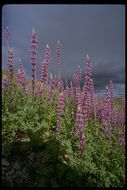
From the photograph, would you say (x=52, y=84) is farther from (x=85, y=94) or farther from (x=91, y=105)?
(x=85, y=94)

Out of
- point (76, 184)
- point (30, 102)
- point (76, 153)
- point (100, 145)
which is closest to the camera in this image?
point (76, 184)

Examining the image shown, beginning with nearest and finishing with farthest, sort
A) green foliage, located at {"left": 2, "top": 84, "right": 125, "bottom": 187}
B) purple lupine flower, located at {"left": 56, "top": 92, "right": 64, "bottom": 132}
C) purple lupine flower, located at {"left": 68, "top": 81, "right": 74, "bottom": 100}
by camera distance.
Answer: green foliage, located at {"left": 2, "top": 84, "right": 125, "bottom": 187} < purple lupine flower, located at {"left": 56, "top": 92, "right": 64, "bottom": 132} < purple lupine flower, located at {"left": 68, "top": 81, "right": 74, "bottom": 100}

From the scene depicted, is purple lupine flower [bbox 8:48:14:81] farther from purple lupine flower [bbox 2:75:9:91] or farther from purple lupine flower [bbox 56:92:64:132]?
purple lupine flower [bbox 56:92:64:132]

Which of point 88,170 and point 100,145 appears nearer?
point 88,170

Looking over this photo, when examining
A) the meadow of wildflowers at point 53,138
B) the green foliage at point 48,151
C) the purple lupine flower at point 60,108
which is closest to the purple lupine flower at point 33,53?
the meadow of wildflowers at point 53,138

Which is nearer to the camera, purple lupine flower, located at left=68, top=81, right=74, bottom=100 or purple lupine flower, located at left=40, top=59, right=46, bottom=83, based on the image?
purple lupine flower, located at left=40, top=59, right=46, bottom=83

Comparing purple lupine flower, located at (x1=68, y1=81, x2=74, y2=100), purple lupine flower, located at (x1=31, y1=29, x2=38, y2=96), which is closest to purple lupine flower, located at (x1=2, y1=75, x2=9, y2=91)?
purple lupine flower, located at (x1=31, y1=29, x2=38, y2=96)

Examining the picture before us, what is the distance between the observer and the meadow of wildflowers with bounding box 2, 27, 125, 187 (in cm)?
728

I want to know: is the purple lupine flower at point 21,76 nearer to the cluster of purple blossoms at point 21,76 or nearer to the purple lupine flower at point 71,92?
the cluster of purple blossoms at point 21,76

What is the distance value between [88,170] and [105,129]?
66.1 inches

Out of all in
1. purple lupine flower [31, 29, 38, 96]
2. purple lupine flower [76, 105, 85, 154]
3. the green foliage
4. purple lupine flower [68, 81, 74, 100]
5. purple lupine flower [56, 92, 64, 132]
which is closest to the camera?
the green foliage

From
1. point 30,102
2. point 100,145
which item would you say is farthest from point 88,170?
point 30,102

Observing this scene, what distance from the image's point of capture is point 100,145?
28.4 ft

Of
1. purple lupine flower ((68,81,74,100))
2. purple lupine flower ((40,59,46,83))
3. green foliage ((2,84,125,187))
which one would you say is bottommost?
green foliage ((2,84,125,187))
